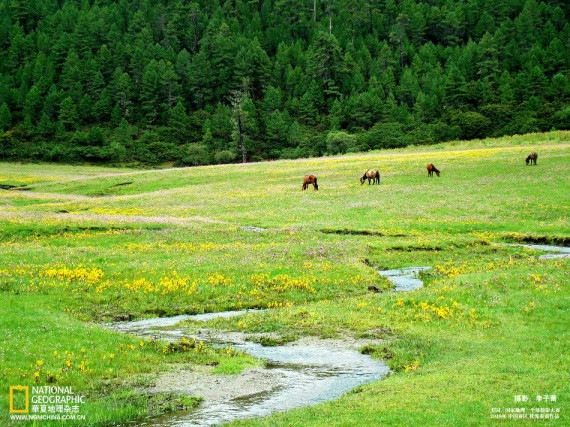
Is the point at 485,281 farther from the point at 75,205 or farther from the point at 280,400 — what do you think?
the point at 75,205

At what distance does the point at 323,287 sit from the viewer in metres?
28.8

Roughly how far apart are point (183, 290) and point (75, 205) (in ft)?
128

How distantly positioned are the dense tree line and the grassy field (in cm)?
7448

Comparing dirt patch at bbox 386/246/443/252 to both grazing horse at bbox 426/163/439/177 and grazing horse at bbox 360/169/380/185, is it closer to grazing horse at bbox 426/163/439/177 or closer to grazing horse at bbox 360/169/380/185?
grazing horse at bbox 360/169/380/185

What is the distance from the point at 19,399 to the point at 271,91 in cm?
15081

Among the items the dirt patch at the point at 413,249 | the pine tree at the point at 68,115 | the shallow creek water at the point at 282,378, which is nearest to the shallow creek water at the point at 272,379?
the shallow creek water at the point at 282,378

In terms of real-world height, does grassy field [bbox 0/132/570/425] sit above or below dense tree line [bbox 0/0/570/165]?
below

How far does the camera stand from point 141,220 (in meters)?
46.7

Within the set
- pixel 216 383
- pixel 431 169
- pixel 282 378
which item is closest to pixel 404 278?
pixel 282 378

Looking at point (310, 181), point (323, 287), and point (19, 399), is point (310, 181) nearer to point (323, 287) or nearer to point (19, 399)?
point (323, 287)

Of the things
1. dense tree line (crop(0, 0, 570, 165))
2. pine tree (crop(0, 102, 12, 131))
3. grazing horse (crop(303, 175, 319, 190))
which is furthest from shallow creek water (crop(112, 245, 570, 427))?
pine tree (crop(0, 102, 12, 131))

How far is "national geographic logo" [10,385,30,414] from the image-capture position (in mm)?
13562

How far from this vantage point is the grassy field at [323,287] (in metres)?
14.8

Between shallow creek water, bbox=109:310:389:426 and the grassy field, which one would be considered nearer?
shallow creek water, bbox=109:310:389:426
